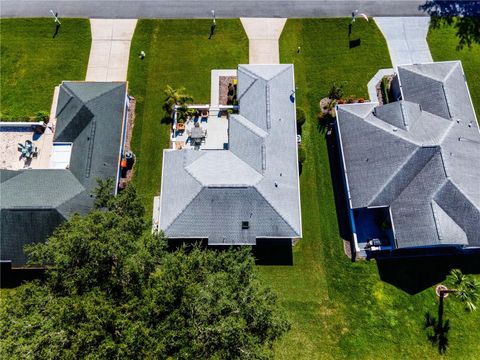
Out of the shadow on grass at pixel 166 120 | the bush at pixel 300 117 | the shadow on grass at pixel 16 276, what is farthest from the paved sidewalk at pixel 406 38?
the shadow on grass at pixel 16 276

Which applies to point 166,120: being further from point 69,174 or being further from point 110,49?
point 110,49

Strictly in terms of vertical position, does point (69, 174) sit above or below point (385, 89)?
below

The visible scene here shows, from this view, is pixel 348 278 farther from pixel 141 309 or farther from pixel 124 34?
pixel 124 34

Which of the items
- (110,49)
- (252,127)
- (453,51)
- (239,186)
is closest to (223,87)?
(252,127)

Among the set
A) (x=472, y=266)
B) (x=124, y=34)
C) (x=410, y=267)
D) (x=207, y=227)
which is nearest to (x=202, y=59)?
(x=124, y=34)

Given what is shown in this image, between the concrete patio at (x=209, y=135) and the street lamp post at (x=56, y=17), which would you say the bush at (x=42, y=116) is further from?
the concrete patio at (x=209, y=135)

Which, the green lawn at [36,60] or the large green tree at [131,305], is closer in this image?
the large green tree at [131,305]
